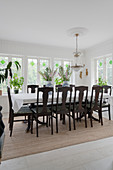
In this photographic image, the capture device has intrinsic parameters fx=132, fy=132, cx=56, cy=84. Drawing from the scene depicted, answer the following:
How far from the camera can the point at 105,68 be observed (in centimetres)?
512

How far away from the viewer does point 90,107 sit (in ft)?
10.6

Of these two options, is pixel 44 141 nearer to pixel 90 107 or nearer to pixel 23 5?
pixel 90 107

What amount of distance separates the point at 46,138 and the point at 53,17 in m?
2.56

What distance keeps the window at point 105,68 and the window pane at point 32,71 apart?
2.58 m

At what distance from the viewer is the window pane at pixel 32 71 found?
5137 mm

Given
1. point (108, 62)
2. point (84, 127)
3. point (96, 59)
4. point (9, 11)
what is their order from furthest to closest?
point (96, 59) → point (108, 62) → point (84, 127) → point (9, 11)

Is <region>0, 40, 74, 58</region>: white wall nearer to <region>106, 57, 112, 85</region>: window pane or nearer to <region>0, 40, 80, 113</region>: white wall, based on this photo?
<region>0, 40, 80, 113</region>: white wall

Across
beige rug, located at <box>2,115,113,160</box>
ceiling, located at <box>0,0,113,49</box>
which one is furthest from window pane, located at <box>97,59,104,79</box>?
beige rug, located at <box>2,115,113,160</box>

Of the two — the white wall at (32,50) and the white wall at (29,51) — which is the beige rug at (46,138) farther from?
the white wall at (32,50)

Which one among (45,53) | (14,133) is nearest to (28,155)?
(14,133)

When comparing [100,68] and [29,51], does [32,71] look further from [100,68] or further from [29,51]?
[100,68]

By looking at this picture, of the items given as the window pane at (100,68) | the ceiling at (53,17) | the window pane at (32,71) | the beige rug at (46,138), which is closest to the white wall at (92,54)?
the window pane at (100,68)

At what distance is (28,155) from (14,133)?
97cm

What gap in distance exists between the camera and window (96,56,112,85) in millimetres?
4895
